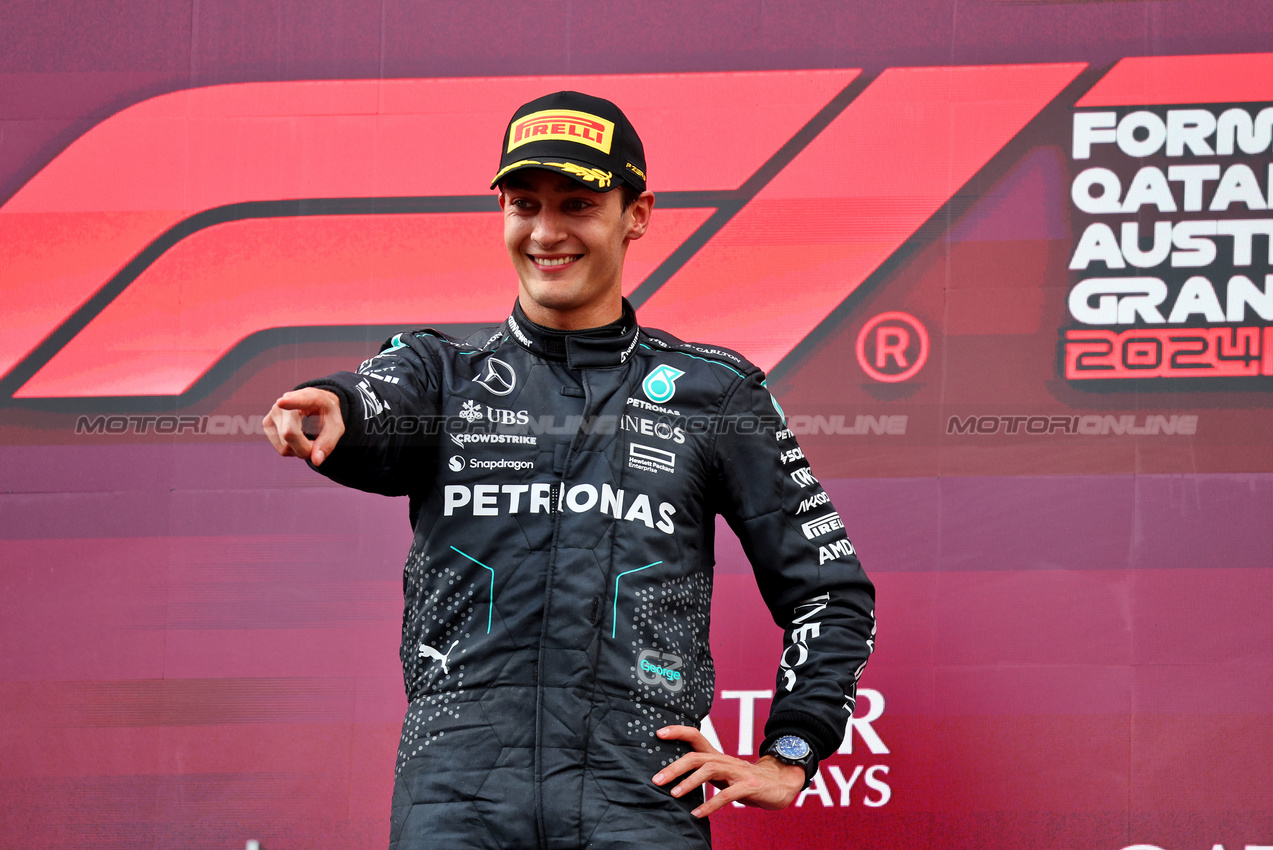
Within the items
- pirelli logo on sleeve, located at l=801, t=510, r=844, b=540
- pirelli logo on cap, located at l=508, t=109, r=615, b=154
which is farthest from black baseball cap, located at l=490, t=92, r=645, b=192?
pirelli logo on sleeve, located at l=801, t=510, r=844, b=540

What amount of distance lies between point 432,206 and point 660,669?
1479 millimetres

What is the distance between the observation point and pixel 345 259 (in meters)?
2.46

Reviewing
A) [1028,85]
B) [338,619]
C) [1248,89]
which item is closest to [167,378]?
[338,619]

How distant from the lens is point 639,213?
64.2 inches

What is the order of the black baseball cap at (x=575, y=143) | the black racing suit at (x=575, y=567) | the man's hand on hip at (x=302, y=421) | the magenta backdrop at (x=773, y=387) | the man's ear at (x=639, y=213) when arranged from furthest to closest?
1. the magenta backdrop at (x=773, y=387)
2. the man's ear at (x=639, y=213)
3. the black baseball cap at (x=575, y=143)
4. the black racing suit at (x=575, y=567)
5. the man's hand on hip at (x=302, y=421)

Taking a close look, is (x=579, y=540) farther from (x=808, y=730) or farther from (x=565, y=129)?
(x=565, y=129)

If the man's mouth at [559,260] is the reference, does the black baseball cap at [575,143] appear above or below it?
above

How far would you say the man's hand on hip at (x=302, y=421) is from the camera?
1.16 metres

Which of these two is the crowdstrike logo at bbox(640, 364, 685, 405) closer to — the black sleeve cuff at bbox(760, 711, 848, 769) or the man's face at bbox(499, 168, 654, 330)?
the man's face at bbox(499, 168, 654, 330)

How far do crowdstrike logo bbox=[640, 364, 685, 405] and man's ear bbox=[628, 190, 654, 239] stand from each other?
231 mm

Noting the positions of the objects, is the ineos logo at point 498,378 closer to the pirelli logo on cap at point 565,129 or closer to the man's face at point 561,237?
the man's face at point 561,237
